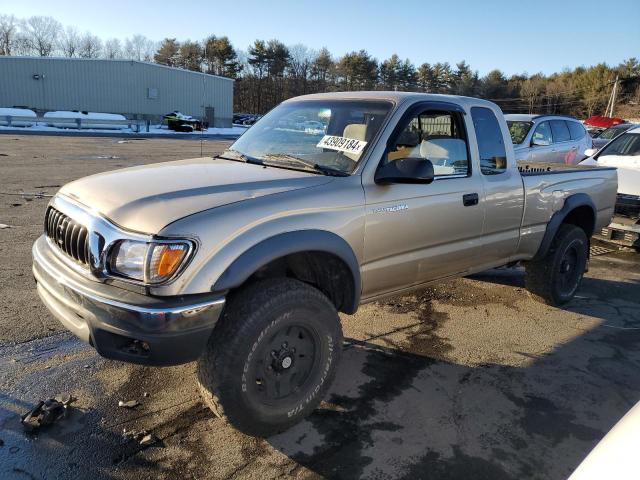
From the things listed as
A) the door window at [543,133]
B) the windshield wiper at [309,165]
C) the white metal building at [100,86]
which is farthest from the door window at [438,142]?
the white metal building at [100,86]

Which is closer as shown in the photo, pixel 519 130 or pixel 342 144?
pixel 342 144

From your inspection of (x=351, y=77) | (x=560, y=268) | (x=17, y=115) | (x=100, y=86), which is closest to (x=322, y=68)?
(x=351, y=77)

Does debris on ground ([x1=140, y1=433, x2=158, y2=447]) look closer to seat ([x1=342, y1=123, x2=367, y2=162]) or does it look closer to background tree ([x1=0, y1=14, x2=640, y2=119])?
seat ([x1=342, y1=123, x2=367, y2=162])

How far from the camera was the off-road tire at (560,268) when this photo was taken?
16.7ft

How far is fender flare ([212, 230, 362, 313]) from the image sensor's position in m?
2.56

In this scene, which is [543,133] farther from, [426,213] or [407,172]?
[407,172]

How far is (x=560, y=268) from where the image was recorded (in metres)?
5.21

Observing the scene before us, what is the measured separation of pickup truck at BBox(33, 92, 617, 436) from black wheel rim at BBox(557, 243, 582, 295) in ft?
3.50

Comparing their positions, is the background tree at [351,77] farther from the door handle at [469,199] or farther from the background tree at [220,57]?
the door handle at [469,199]

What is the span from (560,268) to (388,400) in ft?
9.32

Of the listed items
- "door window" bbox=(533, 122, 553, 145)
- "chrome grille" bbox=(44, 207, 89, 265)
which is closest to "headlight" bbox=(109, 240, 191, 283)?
"chrome grille" bbox=(44, 207, 89, 265)

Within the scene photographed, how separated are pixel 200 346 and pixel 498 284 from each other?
4.49 meters

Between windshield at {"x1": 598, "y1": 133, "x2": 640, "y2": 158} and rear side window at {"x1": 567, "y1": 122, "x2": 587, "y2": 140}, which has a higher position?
rear side window at {"x1": 567, "y1": 122, "x2": 587, "y2": 140}

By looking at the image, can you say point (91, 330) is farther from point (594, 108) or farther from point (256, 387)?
point (594, 108)
